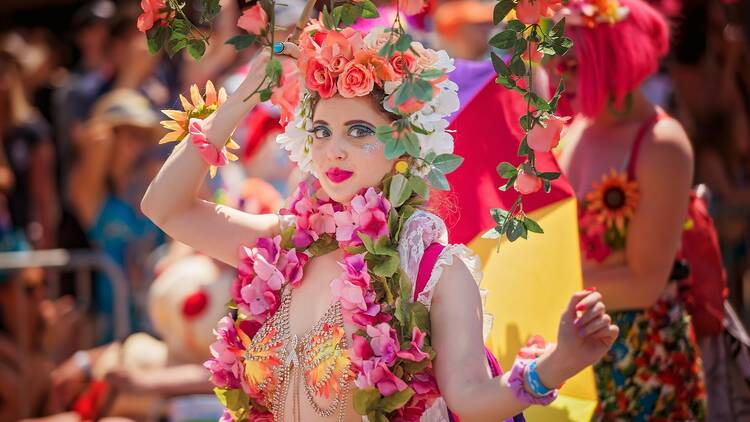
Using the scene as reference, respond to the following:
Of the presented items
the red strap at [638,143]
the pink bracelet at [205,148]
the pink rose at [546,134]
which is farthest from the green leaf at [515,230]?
the red strap at [638,143]

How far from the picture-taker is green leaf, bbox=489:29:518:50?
269cm

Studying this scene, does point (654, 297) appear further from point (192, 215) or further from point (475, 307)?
point (192, 215)

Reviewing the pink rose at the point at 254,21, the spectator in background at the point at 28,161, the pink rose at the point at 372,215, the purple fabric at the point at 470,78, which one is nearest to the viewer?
the pink rose at the point at 254,21

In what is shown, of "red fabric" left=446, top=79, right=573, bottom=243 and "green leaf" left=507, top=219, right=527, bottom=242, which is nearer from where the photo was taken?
"green leaf" left=507, top=219, right=527, bottom=242

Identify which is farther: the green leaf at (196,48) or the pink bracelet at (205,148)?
the pink bracelet at (205,148)

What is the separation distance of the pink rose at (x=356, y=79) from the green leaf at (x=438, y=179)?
0.31 meters

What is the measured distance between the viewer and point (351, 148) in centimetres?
296

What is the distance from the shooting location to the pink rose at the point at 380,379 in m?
2.80

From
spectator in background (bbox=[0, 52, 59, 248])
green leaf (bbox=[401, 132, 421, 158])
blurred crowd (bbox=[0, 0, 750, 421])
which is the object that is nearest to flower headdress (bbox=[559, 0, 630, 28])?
blurred crowd (bbox=[0, 0, 750, 421])

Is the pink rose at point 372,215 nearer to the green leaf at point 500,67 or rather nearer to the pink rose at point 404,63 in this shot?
the pink rose at point 404,63

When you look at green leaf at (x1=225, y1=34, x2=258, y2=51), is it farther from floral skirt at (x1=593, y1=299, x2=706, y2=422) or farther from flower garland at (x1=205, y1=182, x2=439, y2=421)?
floral skirt at (x1=593, y1=299, x2=706, y2=422)

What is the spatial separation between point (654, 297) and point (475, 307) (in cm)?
140

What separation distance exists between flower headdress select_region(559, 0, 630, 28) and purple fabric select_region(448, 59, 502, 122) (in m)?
0.33

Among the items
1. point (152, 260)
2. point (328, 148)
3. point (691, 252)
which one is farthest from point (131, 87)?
point (328, 148)
